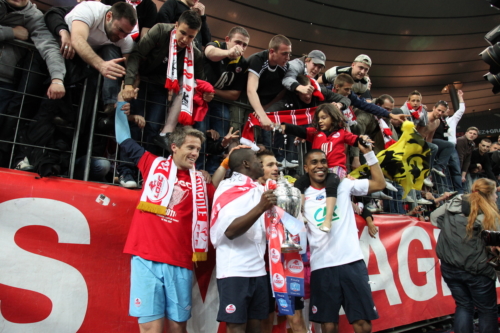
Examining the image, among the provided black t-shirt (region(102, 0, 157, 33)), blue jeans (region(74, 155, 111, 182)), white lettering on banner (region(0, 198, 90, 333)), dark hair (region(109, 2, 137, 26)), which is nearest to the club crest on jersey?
white lettering on banner (region(0, 198, 90, 333))

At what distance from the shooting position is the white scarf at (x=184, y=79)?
323 cm

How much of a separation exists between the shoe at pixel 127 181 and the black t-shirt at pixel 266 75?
6.27ft

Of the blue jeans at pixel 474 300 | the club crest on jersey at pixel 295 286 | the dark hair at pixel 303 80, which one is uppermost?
the dark hair at pixel 303 80

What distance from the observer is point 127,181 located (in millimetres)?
3096

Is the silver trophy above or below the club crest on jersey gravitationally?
above

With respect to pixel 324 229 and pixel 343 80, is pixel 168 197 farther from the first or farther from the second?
pixel 343 80

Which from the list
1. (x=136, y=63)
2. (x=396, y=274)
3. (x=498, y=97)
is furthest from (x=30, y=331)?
(x=498, y=97)

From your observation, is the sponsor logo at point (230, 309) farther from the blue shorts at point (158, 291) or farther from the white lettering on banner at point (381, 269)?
the white lettering on banner at point (381, 269)

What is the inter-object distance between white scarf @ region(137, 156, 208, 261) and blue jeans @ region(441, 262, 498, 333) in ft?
9.71

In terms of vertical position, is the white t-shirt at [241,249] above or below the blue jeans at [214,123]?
below

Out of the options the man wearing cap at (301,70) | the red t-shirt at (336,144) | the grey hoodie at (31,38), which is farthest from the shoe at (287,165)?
the grey hoodie at (31,38)

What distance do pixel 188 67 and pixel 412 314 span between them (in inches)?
162

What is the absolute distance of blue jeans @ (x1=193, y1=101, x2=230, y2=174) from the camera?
3709 millimetres

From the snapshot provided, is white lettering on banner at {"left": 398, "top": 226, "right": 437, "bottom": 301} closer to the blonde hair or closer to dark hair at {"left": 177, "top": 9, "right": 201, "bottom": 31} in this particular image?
the blonde hair
